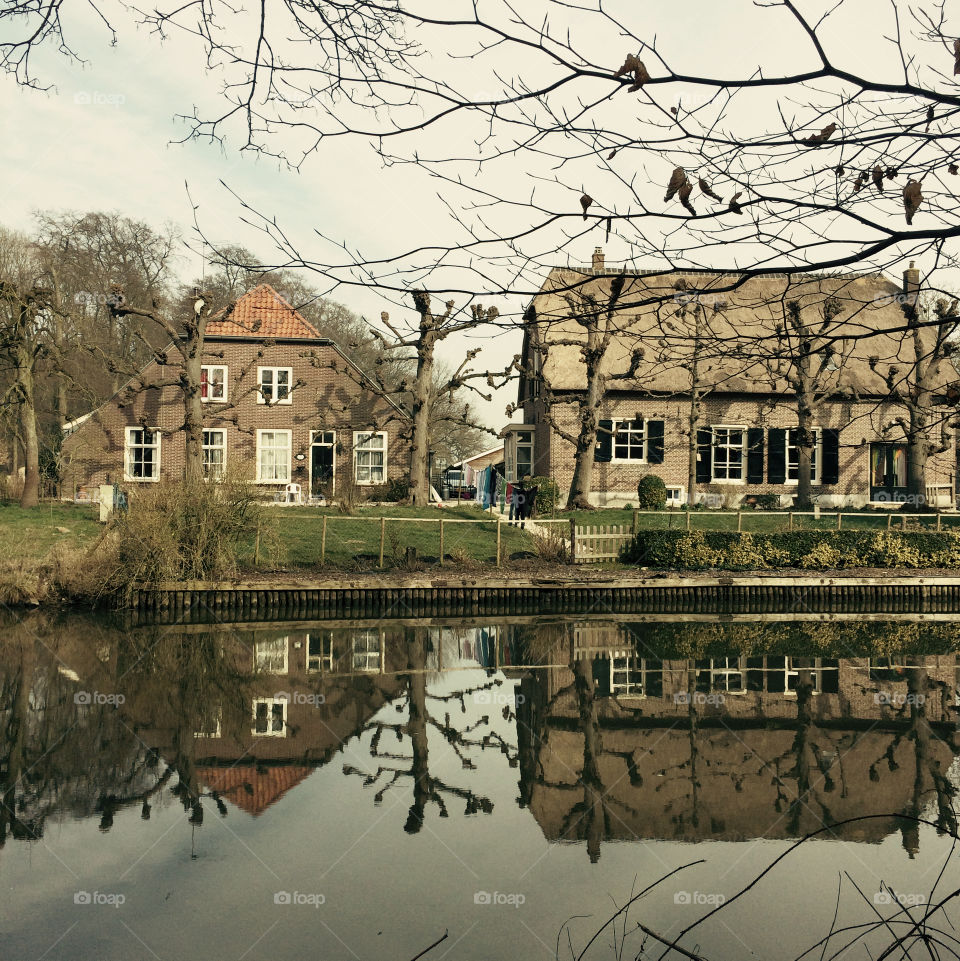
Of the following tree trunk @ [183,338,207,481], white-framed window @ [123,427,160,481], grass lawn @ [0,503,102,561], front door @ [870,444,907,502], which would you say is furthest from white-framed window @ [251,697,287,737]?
front door @ [870,444,907,502]

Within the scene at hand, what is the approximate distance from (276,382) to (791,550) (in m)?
17.1

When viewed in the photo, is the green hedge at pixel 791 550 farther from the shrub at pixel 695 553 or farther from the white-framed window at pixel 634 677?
the white-framed window at pixel 634 677

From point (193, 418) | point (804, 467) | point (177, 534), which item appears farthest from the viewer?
point (804, 467)

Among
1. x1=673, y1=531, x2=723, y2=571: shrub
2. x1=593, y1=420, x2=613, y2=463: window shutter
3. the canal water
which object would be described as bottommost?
the canal water

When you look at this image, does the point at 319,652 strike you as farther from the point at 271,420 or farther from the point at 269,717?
the point at 271,420

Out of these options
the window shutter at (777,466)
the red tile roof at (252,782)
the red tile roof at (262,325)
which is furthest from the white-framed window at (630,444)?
the red tile roof at (252,782)

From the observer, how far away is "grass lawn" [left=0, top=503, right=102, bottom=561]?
17328 millimetres

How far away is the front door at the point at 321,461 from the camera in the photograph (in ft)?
93.8

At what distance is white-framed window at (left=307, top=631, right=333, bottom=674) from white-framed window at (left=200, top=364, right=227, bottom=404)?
1649cm

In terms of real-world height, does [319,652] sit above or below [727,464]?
below

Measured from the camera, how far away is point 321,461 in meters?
28.7

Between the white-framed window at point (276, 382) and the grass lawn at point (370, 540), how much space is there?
21.0 ft

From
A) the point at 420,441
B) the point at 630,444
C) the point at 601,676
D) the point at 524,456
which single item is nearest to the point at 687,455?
the point at 630,444

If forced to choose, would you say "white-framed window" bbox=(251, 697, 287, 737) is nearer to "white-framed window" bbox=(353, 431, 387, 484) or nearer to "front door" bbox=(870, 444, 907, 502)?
"white-framed window" bbox=(353, 431, 387, 484)
